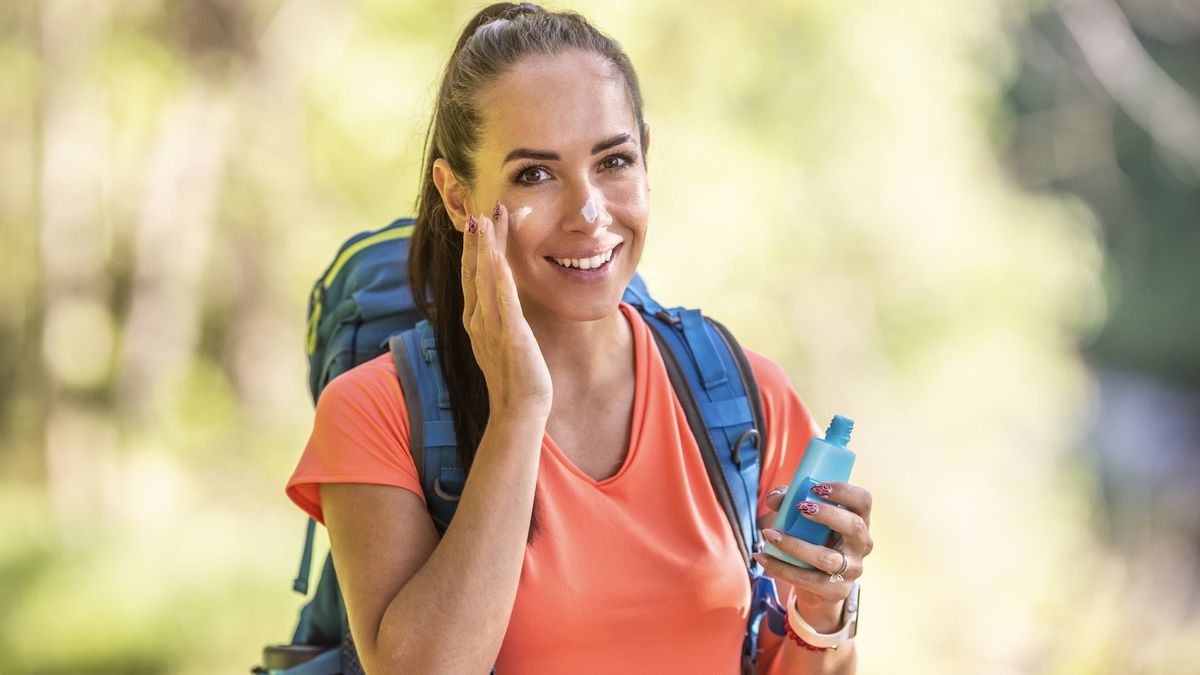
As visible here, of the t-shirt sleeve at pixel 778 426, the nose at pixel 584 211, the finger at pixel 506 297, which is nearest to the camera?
the finger at pixel 506 297

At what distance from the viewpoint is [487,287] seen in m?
1.85

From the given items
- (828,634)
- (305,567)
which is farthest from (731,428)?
(305,567)

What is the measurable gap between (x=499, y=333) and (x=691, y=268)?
5872 millimetres

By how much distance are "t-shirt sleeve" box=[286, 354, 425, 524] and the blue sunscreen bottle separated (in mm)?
522

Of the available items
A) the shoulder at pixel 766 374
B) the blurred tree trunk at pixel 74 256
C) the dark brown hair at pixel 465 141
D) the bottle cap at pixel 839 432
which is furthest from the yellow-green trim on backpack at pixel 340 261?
the blurred tree trunk at pixel 74 256

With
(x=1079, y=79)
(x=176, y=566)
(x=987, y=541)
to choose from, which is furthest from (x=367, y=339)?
(x=1079, y=79)

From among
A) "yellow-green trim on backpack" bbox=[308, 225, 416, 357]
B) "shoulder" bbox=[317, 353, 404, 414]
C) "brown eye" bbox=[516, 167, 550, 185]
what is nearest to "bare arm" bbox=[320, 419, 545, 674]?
Result: "shoulder" bbox=[317, 353, 404, 414]

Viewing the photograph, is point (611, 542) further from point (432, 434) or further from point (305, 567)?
point (305, 567)

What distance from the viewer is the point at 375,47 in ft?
27.1

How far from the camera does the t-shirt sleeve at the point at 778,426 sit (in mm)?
2062

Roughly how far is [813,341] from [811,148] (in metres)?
1.32

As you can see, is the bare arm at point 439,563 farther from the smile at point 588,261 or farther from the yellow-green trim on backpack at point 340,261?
the yellow-green trim on backpack at point 340,261

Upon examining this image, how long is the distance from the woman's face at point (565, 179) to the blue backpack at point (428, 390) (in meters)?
0.20

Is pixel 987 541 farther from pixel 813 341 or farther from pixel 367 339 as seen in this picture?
pixel 367 339
